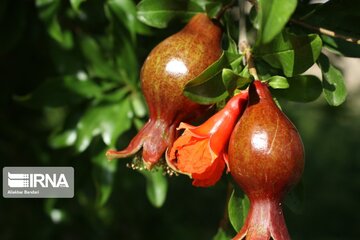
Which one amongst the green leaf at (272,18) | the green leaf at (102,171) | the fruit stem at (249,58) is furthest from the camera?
the green leaf at (102,171)

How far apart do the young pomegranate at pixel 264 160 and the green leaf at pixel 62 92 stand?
0.76m

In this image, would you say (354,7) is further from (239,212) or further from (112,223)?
(112,223)

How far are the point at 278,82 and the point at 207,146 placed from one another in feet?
0.58

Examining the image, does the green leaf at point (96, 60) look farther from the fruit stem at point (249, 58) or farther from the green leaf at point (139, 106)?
the fruit stem at point (249, 58)

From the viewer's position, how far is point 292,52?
119 cm

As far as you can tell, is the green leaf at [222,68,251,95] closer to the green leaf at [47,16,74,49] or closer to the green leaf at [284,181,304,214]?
the green leaf at [284,181,304,214]

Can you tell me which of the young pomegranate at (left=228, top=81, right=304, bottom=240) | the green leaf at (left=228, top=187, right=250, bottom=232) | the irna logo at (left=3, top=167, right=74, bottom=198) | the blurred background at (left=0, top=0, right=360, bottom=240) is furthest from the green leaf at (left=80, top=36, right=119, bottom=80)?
the young pomegranate at (left=228, top=81, right=304, bottom=240)

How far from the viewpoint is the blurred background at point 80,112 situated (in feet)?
5.74

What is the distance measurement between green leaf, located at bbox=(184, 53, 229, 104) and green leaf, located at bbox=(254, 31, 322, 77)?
0.27ft

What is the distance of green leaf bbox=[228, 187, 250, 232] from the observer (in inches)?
49.8

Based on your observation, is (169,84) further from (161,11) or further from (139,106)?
(139,106)

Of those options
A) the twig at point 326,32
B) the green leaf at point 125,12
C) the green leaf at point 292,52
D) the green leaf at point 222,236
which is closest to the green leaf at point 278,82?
the green leaf at point 292,52

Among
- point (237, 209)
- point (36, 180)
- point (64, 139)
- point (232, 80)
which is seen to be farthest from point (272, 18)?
point (36, 180)

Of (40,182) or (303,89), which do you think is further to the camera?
(40,182)
